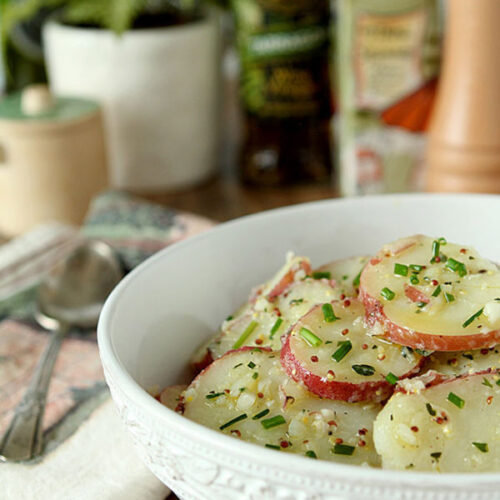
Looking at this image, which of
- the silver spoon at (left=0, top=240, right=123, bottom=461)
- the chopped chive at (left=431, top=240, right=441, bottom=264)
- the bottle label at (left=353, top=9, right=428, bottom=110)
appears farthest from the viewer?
the bottle label at (left=353, top=9, right=428, bottom=110)

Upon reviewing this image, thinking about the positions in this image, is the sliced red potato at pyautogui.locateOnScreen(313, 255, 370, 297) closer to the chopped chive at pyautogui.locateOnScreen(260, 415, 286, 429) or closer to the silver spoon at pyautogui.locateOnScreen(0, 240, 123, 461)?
the chopped chive at pyautogui.locateOnScreen(260, 415, 286, 429)

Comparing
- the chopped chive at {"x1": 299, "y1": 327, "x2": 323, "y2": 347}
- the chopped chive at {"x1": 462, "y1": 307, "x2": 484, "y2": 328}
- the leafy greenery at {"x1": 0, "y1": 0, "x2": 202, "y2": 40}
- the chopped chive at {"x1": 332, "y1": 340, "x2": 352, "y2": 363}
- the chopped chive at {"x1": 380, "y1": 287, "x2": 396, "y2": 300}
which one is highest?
the leafy greenery at {"x1": 0, "y1": 0, "x2": 202, "y2": 40}

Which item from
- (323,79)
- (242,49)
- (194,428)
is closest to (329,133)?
(323,79)

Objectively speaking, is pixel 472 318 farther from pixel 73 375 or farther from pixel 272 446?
pixel 73 375

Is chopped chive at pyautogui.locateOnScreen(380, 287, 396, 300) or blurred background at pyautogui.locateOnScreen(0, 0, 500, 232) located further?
blurred background at pyautogui.locateOnScreen(0, 0, 500, 232)

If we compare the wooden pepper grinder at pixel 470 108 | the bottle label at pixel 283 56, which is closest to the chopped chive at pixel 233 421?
the wooden pepper grinder at pixel 470 108

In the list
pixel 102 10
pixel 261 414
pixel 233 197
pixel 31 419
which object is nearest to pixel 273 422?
pixel 261 414

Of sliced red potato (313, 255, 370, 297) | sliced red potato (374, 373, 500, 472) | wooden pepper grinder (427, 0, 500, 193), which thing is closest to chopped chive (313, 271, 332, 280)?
sliced red potato (313, 255, 370, 297)
